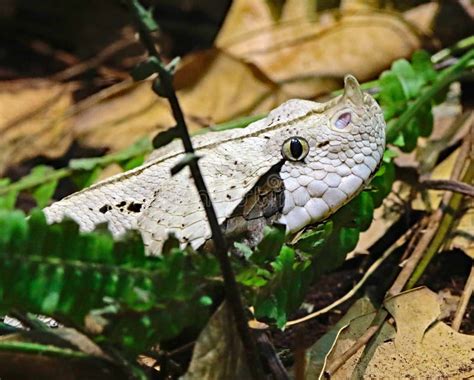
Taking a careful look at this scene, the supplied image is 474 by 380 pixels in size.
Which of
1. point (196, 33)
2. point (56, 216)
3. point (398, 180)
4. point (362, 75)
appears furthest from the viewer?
point (196, 33)

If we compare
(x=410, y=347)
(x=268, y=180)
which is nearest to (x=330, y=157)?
(x=268, y=180)

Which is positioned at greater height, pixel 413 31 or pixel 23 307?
pixel 413 31

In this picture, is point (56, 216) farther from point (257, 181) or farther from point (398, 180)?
point (398, 180)

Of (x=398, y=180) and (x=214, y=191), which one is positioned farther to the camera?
(x=398, y=180)

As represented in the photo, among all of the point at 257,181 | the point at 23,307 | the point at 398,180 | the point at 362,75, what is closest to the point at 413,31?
the point at 362,75

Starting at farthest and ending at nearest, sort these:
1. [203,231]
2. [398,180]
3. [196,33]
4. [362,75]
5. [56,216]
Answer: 1. [196,33]
2. [362,75]
3. [398,180]
4. [56,216]
5. [203,231]
